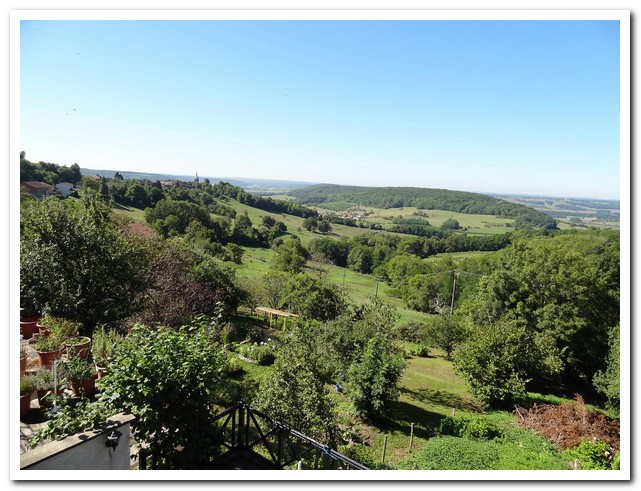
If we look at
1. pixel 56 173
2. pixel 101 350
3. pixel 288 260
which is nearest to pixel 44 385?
pixel 101 350

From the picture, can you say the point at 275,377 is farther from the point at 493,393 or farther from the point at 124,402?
the point at 493,393

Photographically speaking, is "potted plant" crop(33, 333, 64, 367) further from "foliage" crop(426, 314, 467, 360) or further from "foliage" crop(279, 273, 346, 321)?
"foliage" crop(426, 314, 467, 360)

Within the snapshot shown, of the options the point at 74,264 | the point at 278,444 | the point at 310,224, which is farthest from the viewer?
the point at 310,224

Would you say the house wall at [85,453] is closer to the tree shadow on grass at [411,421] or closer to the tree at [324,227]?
the tree shadow on grass at [411,421]

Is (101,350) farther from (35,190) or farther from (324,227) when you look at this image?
(324,227)

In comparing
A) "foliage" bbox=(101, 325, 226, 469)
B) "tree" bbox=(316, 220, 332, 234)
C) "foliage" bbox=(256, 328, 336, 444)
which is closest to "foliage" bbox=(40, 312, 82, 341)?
"foliage" bbox=(256, 328, 336, 444)

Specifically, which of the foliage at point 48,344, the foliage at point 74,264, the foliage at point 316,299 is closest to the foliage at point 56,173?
the foliage at point 316,299
